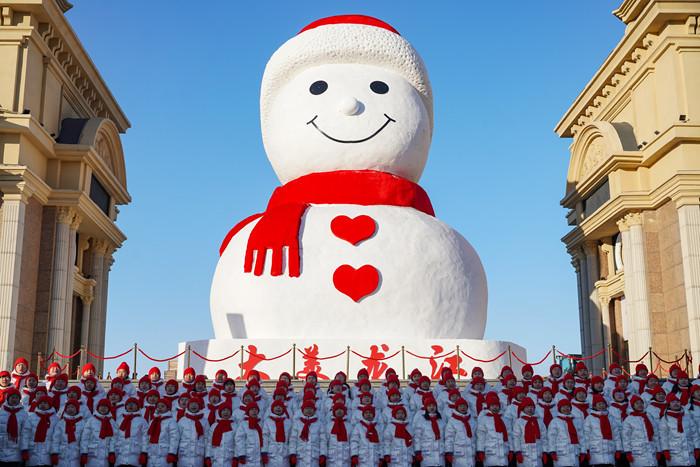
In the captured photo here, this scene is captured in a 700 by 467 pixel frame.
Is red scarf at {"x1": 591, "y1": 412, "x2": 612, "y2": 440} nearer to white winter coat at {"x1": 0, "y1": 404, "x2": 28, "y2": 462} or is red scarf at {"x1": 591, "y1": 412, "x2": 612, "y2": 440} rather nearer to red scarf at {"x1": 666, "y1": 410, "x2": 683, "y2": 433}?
red scarf at {"x1": 666, "y1": 410, "x2": 683, "y2": 433}

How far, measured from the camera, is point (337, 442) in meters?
10.6

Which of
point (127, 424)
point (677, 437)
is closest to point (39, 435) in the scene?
point (127, 424)

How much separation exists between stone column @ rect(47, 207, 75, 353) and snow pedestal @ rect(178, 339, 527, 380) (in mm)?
7665

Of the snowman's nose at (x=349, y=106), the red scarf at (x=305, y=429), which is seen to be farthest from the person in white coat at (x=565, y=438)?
the snowman's nose at (x=349, y=106)

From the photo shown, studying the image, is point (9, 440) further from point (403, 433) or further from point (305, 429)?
point (403, 433)

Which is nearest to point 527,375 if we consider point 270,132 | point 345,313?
point 345,313

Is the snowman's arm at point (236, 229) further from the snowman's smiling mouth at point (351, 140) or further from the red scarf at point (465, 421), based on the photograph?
the red scarf at point (465, 421)

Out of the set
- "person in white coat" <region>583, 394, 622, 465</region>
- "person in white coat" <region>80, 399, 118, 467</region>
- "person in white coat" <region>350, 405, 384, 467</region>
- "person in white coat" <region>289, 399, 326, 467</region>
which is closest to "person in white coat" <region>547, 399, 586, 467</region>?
"person in white coat" <region>583, 394, 622, 465</region>

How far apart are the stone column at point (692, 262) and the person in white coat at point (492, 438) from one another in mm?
10492

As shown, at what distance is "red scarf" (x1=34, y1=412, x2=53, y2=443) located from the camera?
10.3m

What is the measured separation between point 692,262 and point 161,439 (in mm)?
14267

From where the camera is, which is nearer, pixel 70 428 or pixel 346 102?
pixel 70 428

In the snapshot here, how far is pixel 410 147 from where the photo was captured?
55.0 feet

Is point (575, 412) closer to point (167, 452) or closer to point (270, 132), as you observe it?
point (167, 452)
